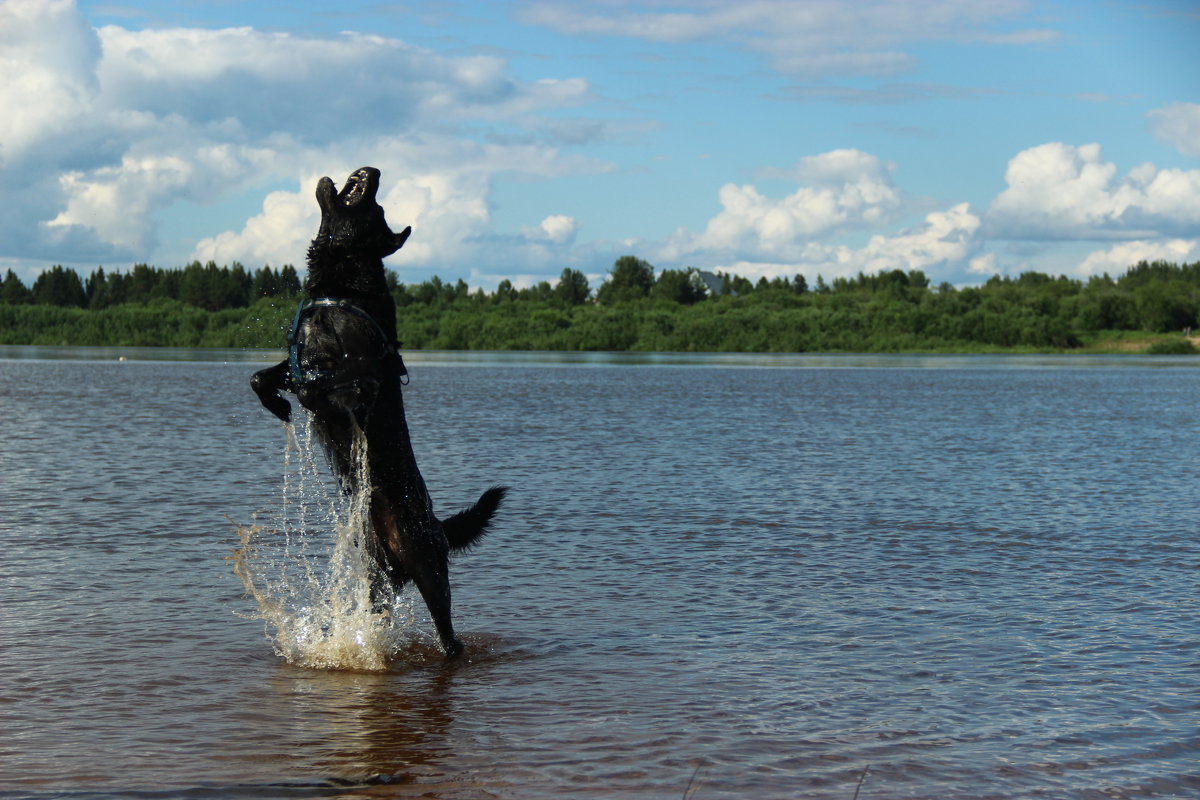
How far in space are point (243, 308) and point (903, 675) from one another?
521 ft

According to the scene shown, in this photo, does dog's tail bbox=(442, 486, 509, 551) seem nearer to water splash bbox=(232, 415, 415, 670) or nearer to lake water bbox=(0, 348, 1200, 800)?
water splash bbox=(232, 415, 415, 670)

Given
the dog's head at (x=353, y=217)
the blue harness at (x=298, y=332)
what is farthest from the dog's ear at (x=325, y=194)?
the blue harness at (x=298, y=332)

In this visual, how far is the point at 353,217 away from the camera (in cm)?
800

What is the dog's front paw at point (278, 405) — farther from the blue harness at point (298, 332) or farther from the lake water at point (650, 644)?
the lake water at point (650, 644)

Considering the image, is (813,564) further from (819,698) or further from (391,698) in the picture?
(391,698)

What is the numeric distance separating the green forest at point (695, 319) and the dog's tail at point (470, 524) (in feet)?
446

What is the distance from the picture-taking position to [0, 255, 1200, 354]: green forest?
15625 cm

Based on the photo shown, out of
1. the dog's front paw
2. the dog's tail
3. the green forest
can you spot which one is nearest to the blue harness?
the dog's front paw

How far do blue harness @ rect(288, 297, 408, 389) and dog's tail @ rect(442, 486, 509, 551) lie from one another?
1.44 m

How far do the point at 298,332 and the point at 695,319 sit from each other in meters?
160

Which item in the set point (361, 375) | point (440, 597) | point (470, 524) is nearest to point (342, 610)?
point (440, 597)

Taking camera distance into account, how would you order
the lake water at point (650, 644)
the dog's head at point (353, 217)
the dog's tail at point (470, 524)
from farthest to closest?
the dog's tail at point (470, 524) → the dog's head at point (353, 217) → the lake water at point (650, 644)

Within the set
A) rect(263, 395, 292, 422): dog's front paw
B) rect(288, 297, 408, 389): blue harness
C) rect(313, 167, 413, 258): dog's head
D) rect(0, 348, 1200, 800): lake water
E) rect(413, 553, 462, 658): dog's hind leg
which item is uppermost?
rect(313, 167, 413, 258): dog's head

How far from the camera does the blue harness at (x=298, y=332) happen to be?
25.8ft
